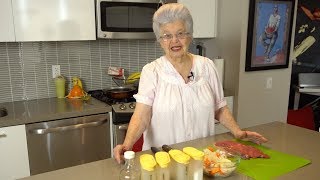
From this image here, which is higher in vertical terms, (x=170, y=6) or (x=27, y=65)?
(x=170, y=6)

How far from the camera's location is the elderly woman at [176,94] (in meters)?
1.40

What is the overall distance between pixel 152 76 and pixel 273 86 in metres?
1.95

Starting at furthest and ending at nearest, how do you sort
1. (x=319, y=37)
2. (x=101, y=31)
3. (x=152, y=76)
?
1. (x=319, y=37)
2. (x=101, y=31)
3. (x=152, y=76)

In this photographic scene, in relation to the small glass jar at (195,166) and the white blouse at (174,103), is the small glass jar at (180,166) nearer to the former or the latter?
the small glass jar at (195,166)

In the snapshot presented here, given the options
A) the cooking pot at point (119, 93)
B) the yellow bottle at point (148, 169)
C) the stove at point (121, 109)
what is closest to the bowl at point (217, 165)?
the yellow bottle at point (148, 169)

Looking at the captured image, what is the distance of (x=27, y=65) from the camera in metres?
2.54

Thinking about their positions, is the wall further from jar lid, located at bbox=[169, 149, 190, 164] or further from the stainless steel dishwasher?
jar lid, located at bbox=[169, 149, 190, 164]

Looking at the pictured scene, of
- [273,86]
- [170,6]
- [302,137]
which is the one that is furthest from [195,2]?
[302,137]

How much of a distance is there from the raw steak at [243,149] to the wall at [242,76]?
1.52 m

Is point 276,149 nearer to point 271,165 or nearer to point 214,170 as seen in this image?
point 271,165

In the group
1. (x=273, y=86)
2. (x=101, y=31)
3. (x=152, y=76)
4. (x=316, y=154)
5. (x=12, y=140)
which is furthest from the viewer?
(x=273, y=86)

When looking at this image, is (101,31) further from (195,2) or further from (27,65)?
(195,2)

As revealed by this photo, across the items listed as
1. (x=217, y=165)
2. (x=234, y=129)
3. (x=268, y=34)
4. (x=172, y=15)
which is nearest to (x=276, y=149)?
(x=234, y=129)

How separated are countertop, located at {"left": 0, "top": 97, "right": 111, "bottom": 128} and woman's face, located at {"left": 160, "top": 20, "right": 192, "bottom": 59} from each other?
3.34 ft
